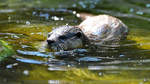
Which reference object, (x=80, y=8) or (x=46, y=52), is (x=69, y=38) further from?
(x=80, y=8)

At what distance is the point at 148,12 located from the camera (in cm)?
961

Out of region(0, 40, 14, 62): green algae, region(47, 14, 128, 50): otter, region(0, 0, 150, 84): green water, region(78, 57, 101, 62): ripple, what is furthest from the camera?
region(47, 14, 128, 50): otter

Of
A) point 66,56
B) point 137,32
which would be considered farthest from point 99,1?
point 66,56

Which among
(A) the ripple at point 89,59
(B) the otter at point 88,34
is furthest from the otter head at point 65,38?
(A) the ripple at point 89,59

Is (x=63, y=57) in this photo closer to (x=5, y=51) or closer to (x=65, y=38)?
(x=65, y=38)

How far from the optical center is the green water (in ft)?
12.5

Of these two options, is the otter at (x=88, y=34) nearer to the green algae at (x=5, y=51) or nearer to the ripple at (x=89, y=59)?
the ripple at (x=89, y=59)

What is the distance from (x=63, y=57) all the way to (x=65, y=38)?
775 mm

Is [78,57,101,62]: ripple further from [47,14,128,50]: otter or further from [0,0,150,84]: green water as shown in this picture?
[47,14,128,50]: otter

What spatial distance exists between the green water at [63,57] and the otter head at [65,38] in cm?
21

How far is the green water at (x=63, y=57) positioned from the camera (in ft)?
12.5

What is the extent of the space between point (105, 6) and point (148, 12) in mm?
1767

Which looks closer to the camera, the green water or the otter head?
the green water

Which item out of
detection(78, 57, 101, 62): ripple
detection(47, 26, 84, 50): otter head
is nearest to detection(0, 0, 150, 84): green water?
detection(78, 57, 101, 62): ripple
